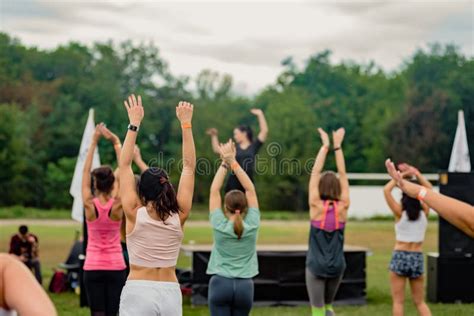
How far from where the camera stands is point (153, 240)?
4965 millimetres

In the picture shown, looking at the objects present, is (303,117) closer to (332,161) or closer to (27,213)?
(332,161)

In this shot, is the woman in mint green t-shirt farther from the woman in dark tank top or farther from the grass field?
the grass field

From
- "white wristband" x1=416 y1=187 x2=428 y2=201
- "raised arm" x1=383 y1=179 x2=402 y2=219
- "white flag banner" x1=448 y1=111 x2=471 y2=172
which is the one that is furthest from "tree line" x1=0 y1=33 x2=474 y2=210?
"white wristband" x1=416 y1=187 x2=428 y2=201

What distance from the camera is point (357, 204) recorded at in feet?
127

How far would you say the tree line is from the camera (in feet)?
A: 149

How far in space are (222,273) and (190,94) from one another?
49996 millimetres

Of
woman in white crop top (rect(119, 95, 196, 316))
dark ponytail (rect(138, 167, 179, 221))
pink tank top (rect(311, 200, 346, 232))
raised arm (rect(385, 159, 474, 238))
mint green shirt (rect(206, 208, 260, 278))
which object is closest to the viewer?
raised arm (rect(385, 159, 474, 238))

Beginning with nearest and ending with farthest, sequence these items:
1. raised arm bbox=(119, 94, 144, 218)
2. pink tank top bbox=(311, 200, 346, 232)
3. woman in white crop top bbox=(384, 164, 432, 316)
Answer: raised arm bbox=(119, 94, 144, 218)
pink tank top bbox=(311, 200, 346, 232)
woman in white crop top bbox=(384, 164, 432, 316)

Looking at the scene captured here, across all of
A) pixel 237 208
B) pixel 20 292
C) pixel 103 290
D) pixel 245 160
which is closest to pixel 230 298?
pixel 237 208

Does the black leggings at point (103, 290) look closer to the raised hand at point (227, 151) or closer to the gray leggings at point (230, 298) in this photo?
the gray leggings at point (230, 298)

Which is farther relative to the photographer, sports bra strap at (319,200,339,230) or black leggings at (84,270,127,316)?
sports bra strap at (319,200,339,230)

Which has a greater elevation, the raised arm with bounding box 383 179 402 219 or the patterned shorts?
the raised arm with bounding box 383 179 402 219

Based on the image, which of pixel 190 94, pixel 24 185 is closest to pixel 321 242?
pixel 24 185

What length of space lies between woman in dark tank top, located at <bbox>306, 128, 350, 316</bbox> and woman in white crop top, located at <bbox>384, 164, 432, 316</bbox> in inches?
37.7
